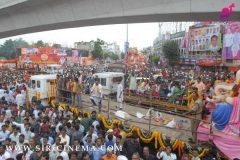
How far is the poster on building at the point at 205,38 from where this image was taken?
41.4m

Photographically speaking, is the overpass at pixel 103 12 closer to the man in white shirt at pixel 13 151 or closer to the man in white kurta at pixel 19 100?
the man in white kurta at pixel 19 100

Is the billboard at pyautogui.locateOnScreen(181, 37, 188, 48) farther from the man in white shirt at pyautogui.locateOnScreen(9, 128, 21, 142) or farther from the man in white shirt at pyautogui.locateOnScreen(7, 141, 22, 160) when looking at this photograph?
the man in white shirt at pyautogui.locateOnScreen(7, 141, 22, 160)

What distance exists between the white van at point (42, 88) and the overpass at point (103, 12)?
2860mm

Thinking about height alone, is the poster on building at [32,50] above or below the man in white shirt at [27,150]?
above

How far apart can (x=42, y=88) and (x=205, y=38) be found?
37.9 m

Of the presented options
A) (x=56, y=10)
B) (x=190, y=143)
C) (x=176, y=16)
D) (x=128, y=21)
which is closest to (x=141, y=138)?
(x=190, y=143)

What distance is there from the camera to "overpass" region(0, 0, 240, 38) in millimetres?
7883

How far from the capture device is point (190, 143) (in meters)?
6.68

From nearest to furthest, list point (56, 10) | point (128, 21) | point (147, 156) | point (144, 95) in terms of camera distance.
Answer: point (147, 156) < point (128, 21) < point (56, 10) < point (144, 95)

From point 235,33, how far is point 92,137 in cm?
3536

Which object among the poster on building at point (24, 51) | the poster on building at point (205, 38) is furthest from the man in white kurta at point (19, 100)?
the poster on building at point (205, 38)

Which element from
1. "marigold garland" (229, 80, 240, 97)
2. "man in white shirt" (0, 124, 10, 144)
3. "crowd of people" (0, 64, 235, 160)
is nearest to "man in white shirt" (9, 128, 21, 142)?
"crowd of people" (0, 64, 235, 160)

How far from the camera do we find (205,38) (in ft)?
145

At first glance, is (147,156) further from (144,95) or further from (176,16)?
(144,95)
